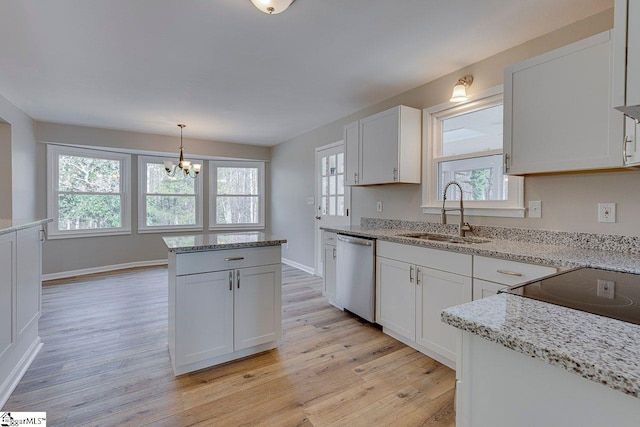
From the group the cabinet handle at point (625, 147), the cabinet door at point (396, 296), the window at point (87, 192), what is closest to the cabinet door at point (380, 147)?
the cabinet door at point (396, 296)

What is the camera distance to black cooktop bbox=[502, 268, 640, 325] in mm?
808

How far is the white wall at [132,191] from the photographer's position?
4473mm

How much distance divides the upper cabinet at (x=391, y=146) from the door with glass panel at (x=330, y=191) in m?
0.90

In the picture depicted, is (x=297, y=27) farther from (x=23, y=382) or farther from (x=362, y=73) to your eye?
(x=23, y=382)

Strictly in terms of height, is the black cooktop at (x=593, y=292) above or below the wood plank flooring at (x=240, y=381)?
above

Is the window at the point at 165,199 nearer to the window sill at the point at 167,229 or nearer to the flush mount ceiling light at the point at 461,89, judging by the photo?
the window sill at the point at 167,229

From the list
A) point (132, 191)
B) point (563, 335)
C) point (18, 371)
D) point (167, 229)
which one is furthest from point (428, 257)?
point (132, 191)

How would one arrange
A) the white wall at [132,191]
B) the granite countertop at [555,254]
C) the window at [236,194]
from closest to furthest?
the granite countertop at [555,254] < the white wall at [132,191] < the window at [236,194]

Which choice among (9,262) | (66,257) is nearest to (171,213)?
(66,257)

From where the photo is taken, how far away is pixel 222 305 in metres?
2.18

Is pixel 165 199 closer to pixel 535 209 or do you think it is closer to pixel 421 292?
pixel 421 292

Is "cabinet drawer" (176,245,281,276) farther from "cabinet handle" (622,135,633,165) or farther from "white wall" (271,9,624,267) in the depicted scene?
"cabinet handle" (622,135,633,165)

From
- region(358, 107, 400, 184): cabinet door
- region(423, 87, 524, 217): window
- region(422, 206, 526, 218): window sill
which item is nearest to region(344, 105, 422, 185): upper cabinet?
region(358, 107, 400, 184): cabinet door

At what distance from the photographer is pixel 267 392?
→ 1.92m
